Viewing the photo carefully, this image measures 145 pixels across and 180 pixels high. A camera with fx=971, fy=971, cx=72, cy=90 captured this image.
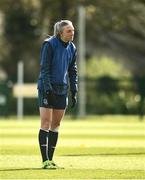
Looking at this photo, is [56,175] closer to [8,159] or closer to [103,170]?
[103,170]

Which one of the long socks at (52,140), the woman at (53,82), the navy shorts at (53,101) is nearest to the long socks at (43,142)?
the woman at (53,82)

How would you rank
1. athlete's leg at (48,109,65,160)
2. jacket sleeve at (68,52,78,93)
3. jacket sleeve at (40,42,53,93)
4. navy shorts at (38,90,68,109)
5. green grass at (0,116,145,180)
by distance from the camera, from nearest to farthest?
green grass at (0,116,145,180) < jacket sleeve at (40,42,53,93) < navy shorts at (38,90,68,109) < athlete's leg at (48,109,65,160) < jacket sleeve at (68,52,78,93)

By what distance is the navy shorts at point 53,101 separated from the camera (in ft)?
45.0

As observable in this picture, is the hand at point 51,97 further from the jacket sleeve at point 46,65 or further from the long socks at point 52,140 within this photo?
the long socks at point 52,140

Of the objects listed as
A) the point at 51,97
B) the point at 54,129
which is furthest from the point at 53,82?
the point at 54,129

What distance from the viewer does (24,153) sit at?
17.1 metres

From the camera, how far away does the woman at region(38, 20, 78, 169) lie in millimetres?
13625

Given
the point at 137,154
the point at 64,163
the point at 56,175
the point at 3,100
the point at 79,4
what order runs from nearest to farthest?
A: the point at 56,175, the point at 64,163, the point at 137,154, the point at 3,100, the point at 79,4

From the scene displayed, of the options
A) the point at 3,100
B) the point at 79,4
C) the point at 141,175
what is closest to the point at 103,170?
the point at 141,175

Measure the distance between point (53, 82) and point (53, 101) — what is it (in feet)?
0.90

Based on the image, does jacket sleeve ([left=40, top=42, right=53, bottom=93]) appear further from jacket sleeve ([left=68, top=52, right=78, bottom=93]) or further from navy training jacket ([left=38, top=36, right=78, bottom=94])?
jacket sleeve ([left=68, top=52, right=78, bottom=93])

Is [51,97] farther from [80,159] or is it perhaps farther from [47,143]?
[80,159]

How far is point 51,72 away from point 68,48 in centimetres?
47

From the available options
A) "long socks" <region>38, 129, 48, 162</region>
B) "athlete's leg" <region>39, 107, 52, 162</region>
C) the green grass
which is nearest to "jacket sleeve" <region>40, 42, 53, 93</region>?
"athlete's leg" <region>39, 107, 52, 162</region>
